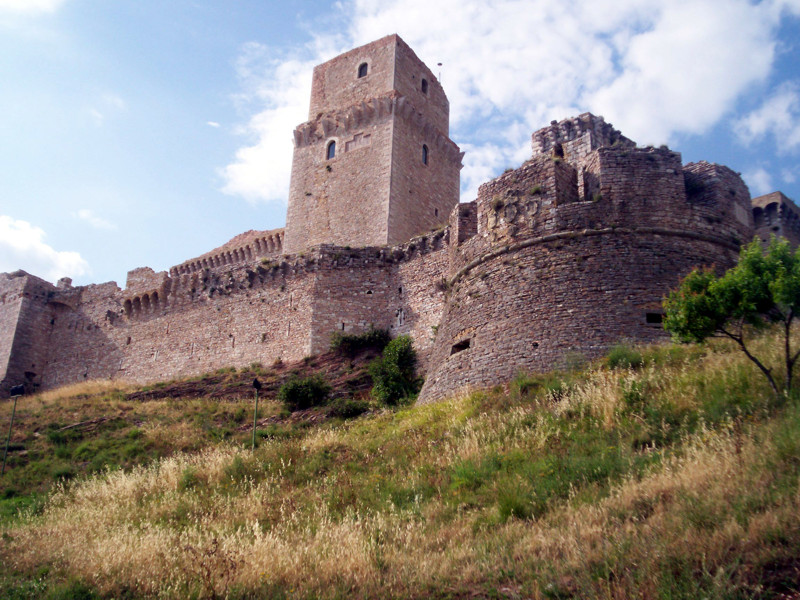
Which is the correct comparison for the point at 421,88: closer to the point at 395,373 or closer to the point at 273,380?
the point at 273,380

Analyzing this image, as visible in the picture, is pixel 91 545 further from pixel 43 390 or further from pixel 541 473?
pixel 43 390

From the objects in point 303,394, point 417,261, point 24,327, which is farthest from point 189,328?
point 24,327

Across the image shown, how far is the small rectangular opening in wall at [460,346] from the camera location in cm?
1426

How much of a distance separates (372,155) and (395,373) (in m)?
13.1

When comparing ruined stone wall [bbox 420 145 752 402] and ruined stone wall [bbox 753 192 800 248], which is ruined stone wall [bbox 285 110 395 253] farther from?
ruined stone wall [bbox 753 192 800 248]

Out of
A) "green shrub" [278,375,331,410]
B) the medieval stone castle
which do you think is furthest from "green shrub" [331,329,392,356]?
"green shrub" [278,375,331,410]

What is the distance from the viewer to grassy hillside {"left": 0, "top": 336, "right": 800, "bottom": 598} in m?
5.84

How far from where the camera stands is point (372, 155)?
28375mm

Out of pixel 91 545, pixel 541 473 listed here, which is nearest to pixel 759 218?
pixel 541 473

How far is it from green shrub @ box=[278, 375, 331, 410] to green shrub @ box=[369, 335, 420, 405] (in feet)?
4.54

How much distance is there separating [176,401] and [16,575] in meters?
12.4

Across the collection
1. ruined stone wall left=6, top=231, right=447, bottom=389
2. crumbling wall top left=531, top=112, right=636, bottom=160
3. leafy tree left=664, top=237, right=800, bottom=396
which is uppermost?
crumbling wall top left=531, top=112, right=636, bottom=160

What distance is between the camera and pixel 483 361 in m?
→ 13.3

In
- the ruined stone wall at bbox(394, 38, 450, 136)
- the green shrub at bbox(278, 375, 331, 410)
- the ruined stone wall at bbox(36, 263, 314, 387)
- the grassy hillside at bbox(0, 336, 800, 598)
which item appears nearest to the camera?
the grassy hillside at bbox(0, 336, 800, 598)
